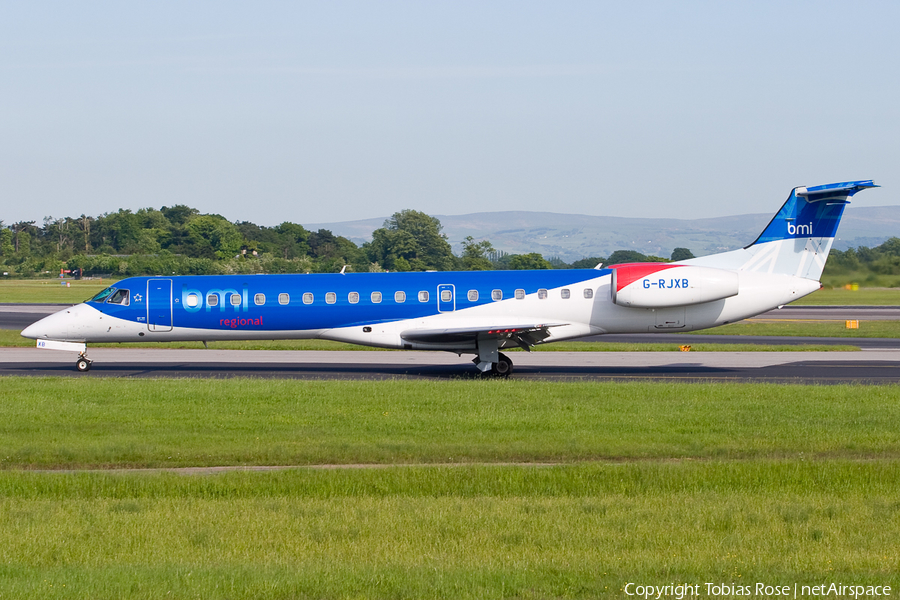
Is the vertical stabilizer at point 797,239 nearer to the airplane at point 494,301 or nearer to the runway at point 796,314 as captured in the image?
the airplane at point 494,301

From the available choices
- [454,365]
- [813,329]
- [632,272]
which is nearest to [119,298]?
[454,365]

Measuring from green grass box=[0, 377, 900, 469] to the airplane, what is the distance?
373cm

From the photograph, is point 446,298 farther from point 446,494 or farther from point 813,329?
point 813,329

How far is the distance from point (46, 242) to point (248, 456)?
170 meters

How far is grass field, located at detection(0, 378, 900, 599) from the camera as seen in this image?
303 inches

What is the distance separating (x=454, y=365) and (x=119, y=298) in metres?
10.6

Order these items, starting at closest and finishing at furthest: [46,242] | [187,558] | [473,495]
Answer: [187,558]
[473,495]
[46,242]

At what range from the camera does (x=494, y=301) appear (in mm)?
25188

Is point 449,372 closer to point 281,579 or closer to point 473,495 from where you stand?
point 473,495

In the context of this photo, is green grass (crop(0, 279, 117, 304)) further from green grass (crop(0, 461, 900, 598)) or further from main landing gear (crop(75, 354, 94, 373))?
green grass (crop(0, 461, 900, 598))

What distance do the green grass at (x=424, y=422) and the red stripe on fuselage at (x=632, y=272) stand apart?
14.8ft

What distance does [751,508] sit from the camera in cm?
1011

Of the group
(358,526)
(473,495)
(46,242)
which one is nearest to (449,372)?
(473,495)

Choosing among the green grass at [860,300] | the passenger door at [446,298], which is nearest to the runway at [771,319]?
the green grass at [860,300]
